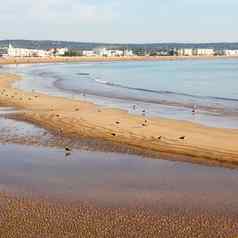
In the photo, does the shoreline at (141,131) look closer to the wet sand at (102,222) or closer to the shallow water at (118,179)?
the shallow water at (118,179)

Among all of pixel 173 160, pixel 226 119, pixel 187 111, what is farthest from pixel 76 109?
pixel 173 160

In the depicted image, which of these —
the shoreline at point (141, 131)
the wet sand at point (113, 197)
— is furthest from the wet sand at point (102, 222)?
the shoreline at point (141, 131)

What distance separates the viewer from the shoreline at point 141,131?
16.1 meters

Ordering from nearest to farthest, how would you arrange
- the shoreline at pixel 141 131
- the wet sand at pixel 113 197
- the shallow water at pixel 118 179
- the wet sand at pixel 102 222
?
the wet sand at pixel 102 222 → the wet sand at pixel 113 197 → the shallow water at pixel 118 179 → the shoreline at pixel 141 131

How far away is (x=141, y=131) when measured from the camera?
64.5ft

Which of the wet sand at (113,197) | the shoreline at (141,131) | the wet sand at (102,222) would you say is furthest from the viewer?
the shoreline at (141,131)

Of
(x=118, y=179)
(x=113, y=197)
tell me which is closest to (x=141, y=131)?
(x=118, y=179)

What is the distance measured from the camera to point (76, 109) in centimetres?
2789

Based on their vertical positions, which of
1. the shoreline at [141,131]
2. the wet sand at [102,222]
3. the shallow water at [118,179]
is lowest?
the wet sand at [102,222]

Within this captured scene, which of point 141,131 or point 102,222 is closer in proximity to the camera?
point 102,222

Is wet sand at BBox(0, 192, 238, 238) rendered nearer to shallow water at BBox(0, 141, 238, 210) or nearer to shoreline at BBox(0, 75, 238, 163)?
shallow water at BBox(0, 141, 238, 210)


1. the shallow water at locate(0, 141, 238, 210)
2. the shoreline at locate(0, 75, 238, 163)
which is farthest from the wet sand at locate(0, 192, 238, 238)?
the shoreline at locate(0, 75, 238, 163)

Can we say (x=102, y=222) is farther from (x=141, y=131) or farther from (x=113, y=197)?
(x=141, y=131)

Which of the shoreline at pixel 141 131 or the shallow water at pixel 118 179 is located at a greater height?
the shoreline at pixel 141 131
